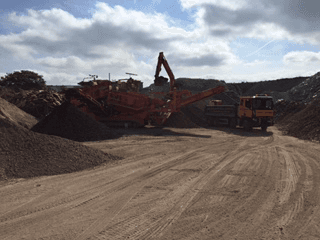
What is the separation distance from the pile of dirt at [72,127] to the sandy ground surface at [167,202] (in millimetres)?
5516

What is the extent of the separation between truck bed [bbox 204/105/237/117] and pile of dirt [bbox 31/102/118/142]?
36.6 feet

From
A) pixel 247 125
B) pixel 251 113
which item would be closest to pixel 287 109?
pixel 247 125

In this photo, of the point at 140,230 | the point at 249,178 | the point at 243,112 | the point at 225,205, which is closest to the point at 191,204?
the point at 225,205

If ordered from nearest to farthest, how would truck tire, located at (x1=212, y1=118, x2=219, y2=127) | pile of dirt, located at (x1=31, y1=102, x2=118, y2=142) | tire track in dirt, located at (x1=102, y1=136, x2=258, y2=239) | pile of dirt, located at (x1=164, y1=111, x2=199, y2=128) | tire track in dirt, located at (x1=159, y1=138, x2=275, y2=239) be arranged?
tire track in dirt, located at (x1=102, y1=136, x2=258, y2=239) < tire track in dirt, located at (x1=159, y1=138, x2=275, y2=239) < pile of dirt, located at (x1=31, y1=102, x2=118, y2=142) < pile of dirt, located at (x1=164, y1=111, x2=199, y2=128) < truck tire, located at (x1=212, y1=118, x2=219, y2=127)

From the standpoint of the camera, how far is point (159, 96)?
783 inches

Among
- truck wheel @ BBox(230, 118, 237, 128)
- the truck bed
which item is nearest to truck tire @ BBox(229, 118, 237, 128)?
truck wheel @ BBox(230, 118, 237, 128)

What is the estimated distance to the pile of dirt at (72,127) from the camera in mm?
12547

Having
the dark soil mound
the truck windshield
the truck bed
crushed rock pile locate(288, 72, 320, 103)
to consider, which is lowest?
the dark soil mound

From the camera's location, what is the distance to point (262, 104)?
59.1ft

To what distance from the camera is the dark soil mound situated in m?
6.47

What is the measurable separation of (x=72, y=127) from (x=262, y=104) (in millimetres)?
13499

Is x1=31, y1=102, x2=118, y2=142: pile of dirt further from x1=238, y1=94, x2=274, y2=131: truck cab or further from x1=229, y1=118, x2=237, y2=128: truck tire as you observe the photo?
x1=229, y1=118, x2=237, y2=128: truck tire

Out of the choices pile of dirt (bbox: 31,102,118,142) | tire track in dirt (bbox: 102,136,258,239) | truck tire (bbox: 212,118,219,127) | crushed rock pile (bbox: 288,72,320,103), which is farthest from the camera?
crushed rock pile (bbox: 288,72,320,103)

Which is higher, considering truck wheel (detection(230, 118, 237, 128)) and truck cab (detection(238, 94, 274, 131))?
truck cab (detection(238, 94, 274, 131))
